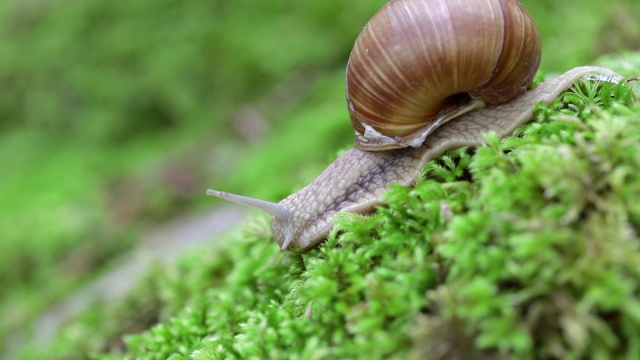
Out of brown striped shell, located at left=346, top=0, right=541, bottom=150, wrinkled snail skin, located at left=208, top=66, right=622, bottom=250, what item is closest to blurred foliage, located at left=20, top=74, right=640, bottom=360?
wrinkled snail skin, located at left=208, top=66, right=622, bottom=250

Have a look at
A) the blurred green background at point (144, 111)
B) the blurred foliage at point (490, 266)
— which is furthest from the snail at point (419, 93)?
the blurred green background at point (144, 111)

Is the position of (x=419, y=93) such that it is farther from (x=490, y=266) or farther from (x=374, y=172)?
(x=490, y=266)

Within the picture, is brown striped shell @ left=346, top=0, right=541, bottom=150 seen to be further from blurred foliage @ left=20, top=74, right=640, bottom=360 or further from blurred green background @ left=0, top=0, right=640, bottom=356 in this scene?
blurred green background @ left=0, top=0, right=640, bottom=356

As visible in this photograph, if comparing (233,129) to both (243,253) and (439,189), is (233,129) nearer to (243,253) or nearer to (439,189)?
(243,253)

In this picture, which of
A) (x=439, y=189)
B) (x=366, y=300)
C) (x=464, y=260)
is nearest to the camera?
(x=464, y=260)

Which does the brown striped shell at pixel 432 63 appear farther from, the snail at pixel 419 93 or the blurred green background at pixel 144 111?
the blurred green background at pixel 144 111

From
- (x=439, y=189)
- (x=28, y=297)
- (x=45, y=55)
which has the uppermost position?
(x=45, y=55)

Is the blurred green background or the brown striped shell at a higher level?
the blurred green background

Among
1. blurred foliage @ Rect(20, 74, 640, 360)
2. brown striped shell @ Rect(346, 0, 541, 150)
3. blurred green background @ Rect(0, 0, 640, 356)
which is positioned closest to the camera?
blurred foliage @ Rect(20, 74, 640, 360)

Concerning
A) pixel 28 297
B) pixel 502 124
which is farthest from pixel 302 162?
pixel 502 124
